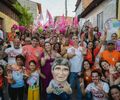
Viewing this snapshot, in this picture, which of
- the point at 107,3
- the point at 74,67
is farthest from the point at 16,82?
the point at 107,3

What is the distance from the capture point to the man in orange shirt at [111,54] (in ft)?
28.0

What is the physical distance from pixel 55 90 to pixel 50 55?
2.87 m

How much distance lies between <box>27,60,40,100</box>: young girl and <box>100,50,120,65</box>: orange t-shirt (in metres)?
1.92

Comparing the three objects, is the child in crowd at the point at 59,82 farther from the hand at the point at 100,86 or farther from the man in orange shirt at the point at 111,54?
the man in orange shirt at the point at 111,54

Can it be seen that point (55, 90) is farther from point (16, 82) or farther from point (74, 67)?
point (74, 67)

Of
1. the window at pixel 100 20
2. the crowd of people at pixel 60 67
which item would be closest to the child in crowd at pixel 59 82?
the crowd of people at pixel 60 67

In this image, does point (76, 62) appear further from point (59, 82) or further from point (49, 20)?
point (49, 20)

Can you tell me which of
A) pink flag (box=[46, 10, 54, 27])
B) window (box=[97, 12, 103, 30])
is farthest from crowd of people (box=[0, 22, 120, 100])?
window (box=[97, 12, 103, 30])

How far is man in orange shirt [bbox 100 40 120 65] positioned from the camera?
853 centimetres

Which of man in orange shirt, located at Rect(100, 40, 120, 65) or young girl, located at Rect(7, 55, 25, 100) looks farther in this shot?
man in orange shirt, located at Rect(100, 40, 120, 65)

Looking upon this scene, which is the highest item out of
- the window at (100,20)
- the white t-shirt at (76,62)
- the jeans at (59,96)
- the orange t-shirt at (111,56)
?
the window at (100,20)

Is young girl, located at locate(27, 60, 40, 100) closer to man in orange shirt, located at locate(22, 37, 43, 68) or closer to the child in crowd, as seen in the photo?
man in orange shirt, located at locate(22, 37, 43, 68)

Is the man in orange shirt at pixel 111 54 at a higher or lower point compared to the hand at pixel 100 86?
higher

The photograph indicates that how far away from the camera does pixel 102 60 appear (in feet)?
27.0
